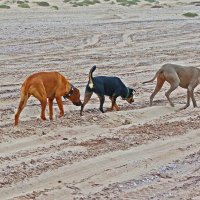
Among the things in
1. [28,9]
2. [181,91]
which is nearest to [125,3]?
[28,9]

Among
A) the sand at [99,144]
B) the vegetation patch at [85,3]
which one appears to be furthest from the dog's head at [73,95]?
the vegetation patch at [85,3]

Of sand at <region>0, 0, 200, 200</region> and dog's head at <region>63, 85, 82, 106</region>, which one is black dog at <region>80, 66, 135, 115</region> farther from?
sand at <region>0, 0, 200, 200</region>

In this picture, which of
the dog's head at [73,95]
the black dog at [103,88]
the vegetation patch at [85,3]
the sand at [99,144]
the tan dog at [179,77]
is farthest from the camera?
the vegetation patch at [85,3]

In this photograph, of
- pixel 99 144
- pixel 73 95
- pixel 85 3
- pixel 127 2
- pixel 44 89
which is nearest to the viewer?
pixel 99 144

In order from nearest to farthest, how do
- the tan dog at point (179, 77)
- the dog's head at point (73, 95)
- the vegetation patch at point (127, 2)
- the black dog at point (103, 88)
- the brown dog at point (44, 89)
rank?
the brown dog at point (44, 89) → the dog's head at point (73, 95) → the black dog at point (103, 88) → the tan dog at point (179, 77) → the vegetation patch at point (127, 2)

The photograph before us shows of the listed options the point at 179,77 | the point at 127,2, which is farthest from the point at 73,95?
the point at 127,2

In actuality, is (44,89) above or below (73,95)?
above

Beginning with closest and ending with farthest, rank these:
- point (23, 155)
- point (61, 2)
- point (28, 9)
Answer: point (23, 155), point (28, 9), point (61, 2)

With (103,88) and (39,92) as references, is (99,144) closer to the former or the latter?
(39,92)

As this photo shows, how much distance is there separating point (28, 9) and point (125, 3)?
14482 mm

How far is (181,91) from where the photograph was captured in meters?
17.1

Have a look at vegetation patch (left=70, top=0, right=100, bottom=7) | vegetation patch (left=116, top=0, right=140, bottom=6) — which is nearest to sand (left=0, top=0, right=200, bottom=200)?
vegetation patch (left=70, top=0, right=100, bottom=7)

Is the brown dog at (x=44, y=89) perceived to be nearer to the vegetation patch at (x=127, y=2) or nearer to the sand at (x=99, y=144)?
the sand at (x=99, y=144)

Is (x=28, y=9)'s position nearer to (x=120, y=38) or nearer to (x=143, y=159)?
(x=120, y=38)
